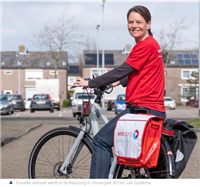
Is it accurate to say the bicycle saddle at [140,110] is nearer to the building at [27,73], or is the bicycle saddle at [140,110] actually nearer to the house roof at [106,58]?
the house roof at [106,58]

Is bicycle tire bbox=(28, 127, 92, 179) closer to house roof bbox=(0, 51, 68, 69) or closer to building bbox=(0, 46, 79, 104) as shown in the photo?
building bbox=(0, 46, 79, 104)

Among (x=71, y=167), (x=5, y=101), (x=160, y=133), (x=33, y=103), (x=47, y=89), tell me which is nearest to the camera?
(x=160, y=133)

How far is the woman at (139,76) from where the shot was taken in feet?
10.8

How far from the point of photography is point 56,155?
4.07m

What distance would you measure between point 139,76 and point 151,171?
0.76m

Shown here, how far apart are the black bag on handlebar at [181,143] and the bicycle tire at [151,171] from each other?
8cm

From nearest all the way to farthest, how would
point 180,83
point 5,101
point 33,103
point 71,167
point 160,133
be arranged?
point 160,133 < point 71,167 < point 5,101 < point 33,103 < point 180,83

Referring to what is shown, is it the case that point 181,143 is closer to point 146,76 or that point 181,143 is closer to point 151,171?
point 151,171

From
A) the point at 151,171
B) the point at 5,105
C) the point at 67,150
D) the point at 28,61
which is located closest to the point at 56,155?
the point at 67,150
